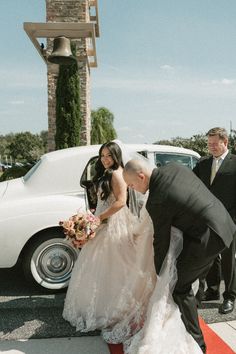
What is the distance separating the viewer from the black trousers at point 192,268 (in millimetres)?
2822

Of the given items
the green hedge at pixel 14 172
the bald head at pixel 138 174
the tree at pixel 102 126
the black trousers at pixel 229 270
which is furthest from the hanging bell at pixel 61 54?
the tree at pixel 102 126

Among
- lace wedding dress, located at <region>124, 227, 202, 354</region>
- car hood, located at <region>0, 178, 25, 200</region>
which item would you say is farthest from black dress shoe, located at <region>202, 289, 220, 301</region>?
car hood, located at <region>0, 178, 25, 200</region>

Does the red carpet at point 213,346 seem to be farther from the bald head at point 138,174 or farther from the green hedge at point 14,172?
the green hedge at point 14,172

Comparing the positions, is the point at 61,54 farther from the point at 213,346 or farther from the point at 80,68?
the point at 80,68

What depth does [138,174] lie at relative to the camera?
280 cm

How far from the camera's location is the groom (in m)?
2.73

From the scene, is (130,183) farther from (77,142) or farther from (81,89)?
(81,89)

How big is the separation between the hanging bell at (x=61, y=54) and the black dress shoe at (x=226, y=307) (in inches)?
226

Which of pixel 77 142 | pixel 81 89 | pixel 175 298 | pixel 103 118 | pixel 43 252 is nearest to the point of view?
pixel 175 298

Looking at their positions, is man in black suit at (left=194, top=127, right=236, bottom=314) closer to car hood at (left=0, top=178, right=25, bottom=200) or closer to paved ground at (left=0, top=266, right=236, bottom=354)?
paved ground at (left=0, top=266, right=236, bottom=354)

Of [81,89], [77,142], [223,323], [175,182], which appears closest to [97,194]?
[175,182]

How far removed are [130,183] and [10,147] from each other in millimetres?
83515

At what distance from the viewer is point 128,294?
354 cm

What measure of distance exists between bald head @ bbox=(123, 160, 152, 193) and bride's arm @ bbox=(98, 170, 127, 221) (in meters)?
0.80
